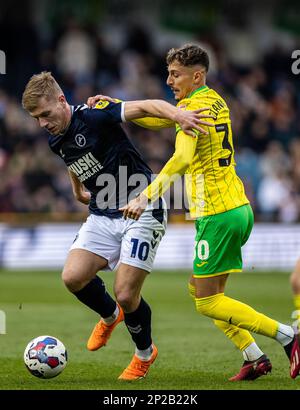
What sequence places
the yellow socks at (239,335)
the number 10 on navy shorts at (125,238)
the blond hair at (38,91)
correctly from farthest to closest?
the yellow socks at (239,335), the number 10 on navy shorts at (125,238), the blond hair at (38,91)

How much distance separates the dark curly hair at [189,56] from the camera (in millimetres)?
7363

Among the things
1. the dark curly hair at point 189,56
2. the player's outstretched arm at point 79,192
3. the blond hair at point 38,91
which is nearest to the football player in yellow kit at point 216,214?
the dark curly hair at point 189,56

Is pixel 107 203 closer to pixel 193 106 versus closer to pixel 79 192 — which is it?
pixel 79 192

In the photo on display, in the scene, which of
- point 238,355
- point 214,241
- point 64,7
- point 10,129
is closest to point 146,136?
point 10,129

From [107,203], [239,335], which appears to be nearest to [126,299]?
[107,203]

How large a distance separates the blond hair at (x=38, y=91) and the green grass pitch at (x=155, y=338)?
2189 mm

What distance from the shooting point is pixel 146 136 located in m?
20.2

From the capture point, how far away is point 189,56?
7.36 m

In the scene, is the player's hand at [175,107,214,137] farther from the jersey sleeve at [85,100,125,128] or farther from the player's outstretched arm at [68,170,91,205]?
the player's outstretched arm at [68,170,91,205]

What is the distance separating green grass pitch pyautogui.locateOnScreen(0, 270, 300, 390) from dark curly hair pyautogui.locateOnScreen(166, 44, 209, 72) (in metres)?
2.51

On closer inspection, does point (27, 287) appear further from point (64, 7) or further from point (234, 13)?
point (234, 13)

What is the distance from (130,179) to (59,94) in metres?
0.93

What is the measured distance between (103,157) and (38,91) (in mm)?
760

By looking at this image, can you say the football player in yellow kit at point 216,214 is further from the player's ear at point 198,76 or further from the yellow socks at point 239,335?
the yellow socks at point 239,335
